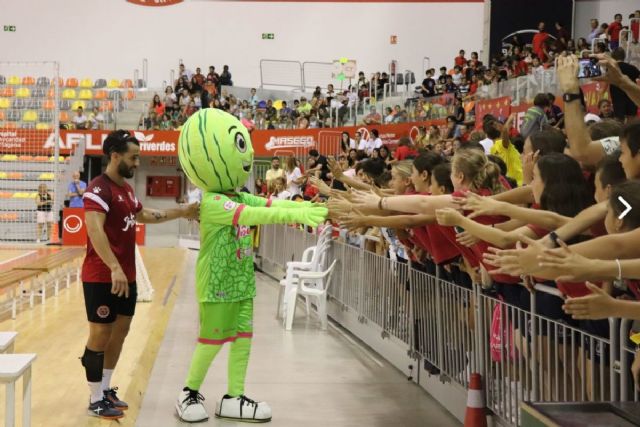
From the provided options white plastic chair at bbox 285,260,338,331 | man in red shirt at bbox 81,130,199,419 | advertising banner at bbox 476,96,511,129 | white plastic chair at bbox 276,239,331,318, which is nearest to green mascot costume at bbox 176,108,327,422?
man in red shirt at bbox 81,130,199,419

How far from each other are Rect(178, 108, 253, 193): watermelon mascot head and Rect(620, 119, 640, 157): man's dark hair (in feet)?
9.98

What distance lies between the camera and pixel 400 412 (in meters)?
6.08

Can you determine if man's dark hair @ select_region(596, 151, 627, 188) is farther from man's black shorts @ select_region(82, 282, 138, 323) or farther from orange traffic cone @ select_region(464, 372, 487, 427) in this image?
man's black shorts @ select_region(82, 282, 138, 323)

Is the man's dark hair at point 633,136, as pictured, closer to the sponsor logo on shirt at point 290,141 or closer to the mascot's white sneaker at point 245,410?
the mascot's white sneaker at point 245,410

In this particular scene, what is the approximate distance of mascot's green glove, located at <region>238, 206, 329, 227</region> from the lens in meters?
5.48

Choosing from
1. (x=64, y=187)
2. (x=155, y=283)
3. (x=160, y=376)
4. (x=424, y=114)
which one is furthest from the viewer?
(x=64, y=187)

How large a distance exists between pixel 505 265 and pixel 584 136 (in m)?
1.52

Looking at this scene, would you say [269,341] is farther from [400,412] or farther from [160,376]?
[400,412]

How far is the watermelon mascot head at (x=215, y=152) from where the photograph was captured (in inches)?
233

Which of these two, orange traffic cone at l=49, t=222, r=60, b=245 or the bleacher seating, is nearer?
orange traffic cone at l=49, t=222, r=60, b=245

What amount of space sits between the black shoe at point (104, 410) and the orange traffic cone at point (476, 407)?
7.72 feet

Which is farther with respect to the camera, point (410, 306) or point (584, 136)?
point (410, 306)

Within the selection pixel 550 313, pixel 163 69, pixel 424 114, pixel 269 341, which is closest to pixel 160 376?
pixel 269 341

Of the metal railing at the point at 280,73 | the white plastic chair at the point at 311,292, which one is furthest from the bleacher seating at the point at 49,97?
the white plastic chair at the point at 311,292
